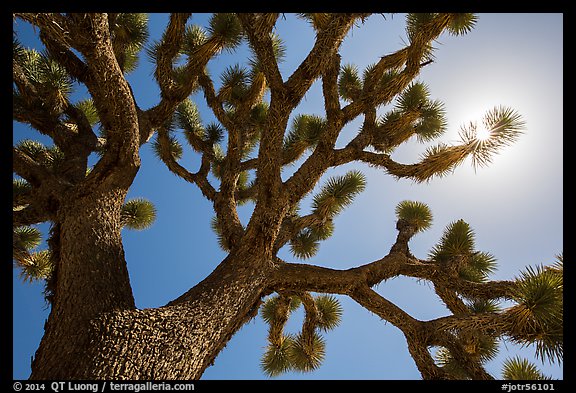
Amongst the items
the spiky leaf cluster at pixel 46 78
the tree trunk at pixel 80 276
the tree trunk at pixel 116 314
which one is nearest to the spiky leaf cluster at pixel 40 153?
the spiky leaf cluster at pixel 46 78

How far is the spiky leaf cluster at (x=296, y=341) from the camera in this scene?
4570mm

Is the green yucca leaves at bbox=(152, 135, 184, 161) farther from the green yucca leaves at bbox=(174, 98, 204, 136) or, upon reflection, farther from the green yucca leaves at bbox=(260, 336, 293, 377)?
the green yucca leaves at bbox=(260, 336, 293, 377)

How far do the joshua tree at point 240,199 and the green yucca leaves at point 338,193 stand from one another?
0.02 m

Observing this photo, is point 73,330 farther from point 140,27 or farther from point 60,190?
point 140,27

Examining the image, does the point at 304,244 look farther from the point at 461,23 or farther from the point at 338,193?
the point at 461,23

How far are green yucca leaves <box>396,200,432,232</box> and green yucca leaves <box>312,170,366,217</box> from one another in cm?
64

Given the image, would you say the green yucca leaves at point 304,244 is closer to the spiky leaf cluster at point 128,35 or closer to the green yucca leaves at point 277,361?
the green yucca leaves at point 277,361

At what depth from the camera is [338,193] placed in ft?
15.1

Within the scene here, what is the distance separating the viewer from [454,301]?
3.81 m

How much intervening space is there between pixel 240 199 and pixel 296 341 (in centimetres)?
217
